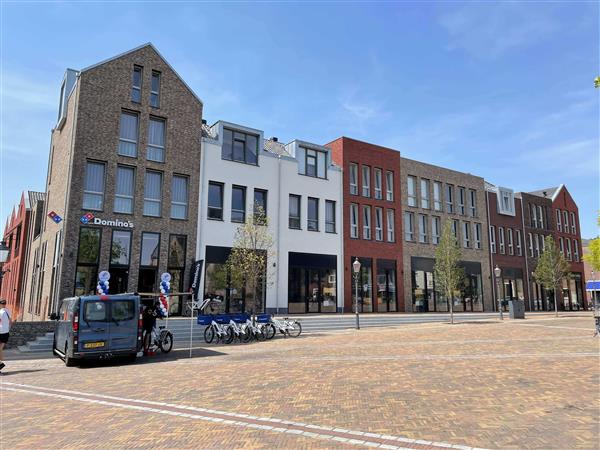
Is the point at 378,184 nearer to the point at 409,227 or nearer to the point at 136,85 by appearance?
the point at 409,227

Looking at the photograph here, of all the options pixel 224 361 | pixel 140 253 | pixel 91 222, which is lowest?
pixel 224 361

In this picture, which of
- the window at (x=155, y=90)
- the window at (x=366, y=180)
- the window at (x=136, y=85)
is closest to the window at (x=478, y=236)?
the window at (x=366, y=180)

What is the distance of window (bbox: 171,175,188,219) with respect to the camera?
23.1 meters

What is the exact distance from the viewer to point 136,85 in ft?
75.4

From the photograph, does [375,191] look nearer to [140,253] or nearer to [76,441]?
[140,253]

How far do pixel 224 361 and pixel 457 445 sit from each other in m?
8.16

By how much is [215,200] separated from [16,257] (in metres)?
22.1

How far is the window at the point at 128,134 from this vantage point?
72.2 feet

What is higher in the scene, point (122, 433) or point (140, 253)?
point (140, 253)

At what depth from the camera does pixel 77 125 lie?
2058 cm

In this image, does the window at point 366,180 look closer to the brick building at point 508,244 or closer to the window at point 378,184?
the window at point 378,184

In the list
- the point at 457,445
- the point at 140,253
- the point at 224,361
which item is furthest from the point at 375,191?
the point at 457,445

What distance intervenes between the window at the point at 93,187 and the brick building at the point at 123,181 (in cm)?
5

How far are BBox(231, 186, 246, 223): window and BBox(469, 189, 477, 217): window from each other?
2233cm
